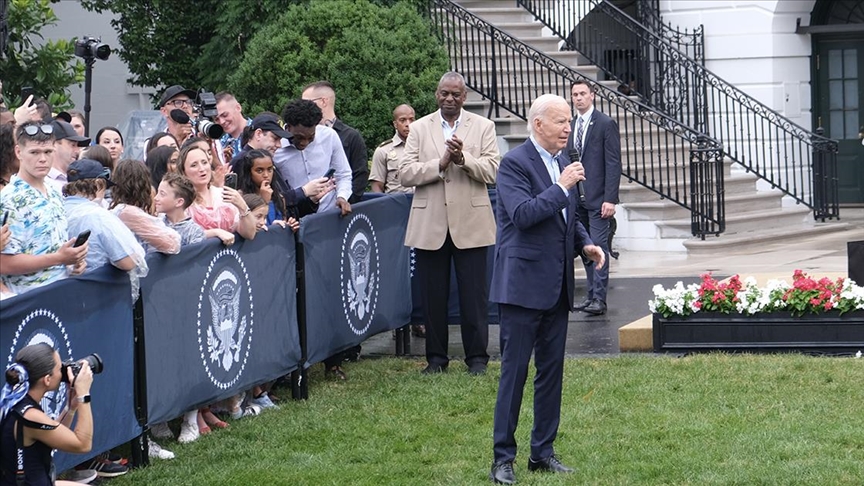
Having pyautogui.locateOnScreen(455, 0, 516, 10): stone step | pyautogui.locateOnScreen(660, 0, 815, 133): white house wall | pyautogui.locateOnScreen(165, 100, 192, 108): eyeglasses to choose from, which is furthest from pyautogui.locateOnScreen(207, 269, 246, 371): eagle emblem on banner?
pyautogui.locateOnScreen(660, 0, 815, 133): white house wall

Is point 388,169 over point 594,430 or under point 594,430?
over

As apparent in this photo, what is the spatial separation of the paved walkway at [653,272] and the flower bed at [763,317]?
61 centimetres

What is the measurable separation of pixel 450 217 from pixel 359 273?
0.98 meters

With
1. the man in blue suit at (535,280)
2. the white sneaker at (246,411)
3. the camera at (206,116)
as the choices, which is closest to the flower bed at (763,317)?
the white sneaker at (246,411)

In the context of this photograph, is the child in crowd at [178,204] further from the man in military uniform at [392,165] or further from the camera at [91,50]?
the man in military uniform at [392,165]

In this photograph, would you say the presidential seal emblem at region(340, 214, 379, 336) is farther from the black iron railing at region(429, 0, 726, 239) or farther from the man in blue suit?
the black iron railing at region(429, 0, 726, 239)

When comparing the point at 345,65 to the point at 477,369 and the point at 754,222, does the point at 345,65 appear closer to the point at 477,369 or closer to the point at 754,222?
the point at 754,222

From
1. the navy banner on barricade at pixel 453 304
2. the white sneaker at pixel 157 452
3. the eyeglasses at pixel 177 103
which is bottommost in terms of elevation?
the white sneaker at pixel 157 452

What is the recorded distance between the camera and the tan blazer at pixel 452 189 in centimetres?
1031

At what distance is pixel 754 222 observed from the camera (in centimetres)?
1861

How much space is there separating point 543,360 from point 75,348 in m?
2.44

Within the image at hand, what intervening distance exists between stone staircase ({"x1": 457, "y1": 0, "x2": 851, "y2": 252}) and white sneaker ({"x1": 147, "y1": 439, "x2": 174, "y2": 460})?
10.4 metres

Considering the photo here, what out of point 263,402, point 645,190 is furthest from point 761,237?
point 263,402

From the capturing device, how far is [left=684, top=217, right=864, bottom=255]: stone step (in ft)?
57.0
